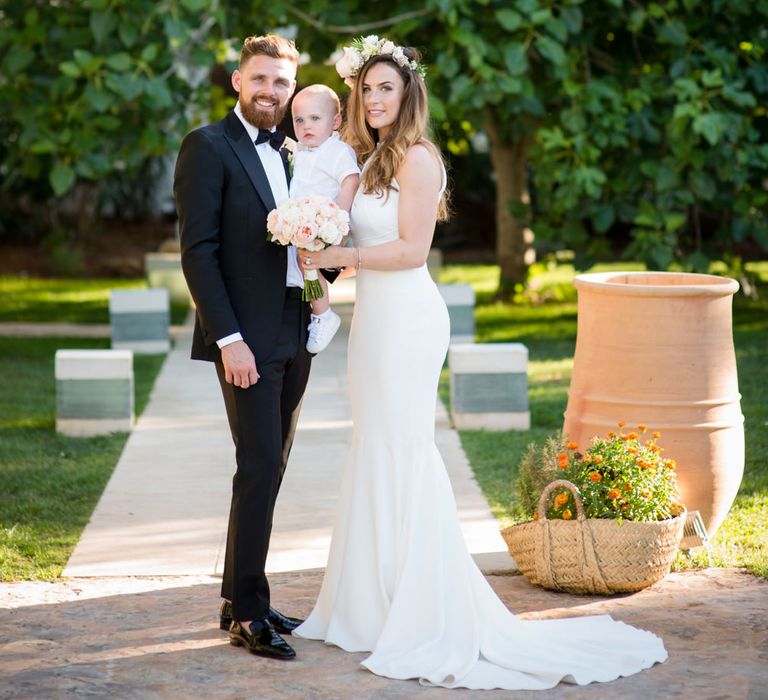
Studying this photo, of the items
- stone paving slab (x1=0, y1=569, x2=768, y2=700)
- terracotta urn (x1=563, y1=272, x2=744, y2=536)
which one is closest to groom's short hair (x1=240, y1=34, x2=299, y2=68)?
terracotta urn (x1=563, y1=272, x2=744, y2=536)

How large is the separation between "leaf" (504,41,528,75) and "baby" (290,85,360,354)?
542cm

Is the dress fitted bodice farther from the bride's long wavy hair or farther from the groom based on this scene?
the groom

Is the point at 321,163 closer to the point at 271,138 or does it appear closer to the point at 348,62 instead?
the point at 271,138

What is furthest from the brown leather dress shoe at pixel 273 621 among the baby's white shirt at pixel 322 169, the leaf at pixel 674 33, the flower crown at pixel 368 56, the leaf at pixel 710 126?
the leaf at pixel 674 33

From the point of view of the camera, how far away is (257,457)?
13.9 feet

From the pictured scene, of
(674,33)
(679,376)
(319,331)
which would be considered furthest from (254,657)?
(674,33)

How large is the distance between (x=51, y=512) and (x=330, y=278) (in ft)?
7.91

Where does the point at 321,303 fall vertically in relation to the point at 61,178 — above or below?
below

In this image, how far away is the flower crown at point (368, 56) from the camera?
4.30 meters

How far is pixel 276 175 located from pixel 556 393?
5.04 meters

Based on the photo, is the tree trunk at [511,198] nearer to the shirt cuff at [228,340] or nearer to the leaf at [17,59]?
the leaf at [17,59]

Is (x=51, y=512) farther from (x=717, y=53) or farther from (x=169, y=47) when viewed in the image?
(x=717, y=53)

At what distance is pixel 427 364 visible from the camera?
4.42 metres

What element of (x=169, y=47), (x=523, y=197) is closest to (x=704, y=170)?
(x=523, y=197)
